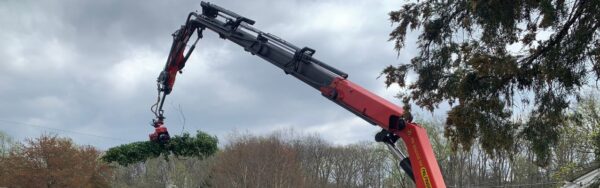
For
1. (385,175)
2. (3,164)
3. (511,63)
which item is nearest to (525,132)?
(511,63)

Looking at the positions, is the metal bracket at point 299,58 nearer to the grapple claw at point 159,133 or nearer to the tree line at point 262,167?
the grapple claw at point 159,133

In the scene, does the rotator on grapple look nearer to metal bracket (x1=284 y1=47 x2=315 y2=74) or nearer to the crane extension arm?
the crane extension arm

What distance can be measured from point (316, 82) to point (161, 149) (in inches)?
186

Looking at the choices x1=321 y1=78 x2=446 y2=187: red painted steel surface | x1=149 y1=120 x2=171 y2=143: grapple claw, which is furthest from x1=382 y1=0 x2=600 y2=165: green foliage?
x1=149 y1=120 x2=171 y2=143: grapple claw

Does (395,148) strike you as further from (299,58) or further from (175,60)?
(175,60)

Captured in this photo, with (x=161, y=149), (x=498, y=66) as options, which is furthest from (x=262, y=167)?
(x=498, y=66)

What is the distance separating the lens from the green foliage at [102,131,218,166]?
1332cm

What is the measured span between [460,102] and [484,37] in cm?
80

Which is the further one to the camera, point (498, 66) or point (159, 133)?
point (159, 133)

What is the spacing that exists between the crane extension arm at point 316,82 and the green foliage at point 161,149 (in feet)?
7.48

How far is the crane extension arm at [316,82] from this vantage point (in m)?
8.39

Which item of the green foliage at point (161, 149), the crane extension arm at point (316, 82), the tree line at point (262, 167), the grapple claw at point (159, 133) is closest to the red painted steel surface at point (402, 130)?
the crane extension arm at point (316, 82)

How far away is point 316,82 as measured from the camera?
9.77 m

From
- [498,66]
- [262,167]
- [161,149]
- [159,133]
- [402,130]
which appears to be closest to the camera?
[498,66]
